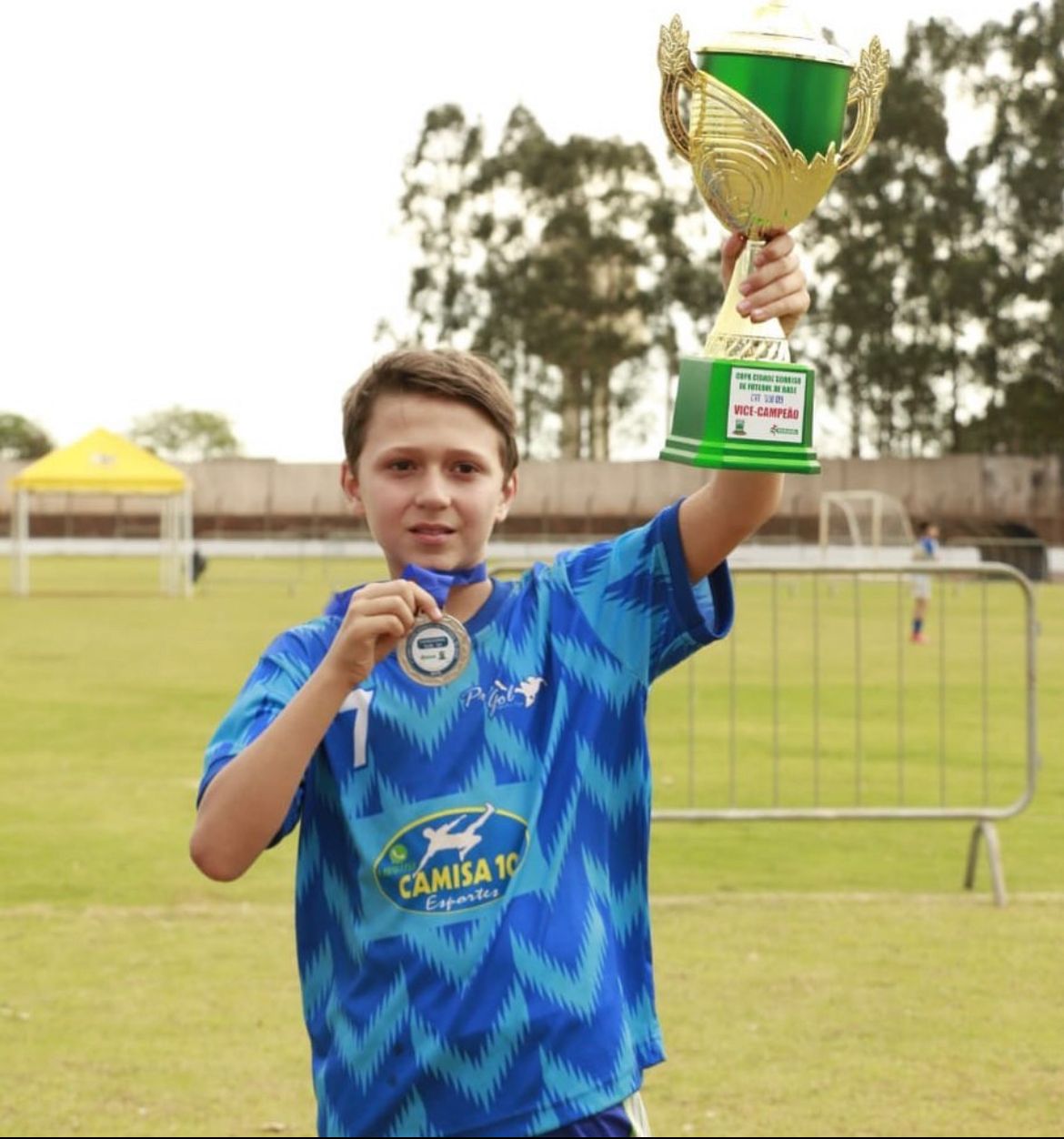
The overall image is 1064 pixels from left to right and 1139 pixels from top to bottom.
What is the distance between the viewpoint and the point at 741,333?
2.08 m

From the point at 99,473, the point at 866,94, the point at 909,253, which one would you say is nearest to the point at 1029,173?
the point at 909,253

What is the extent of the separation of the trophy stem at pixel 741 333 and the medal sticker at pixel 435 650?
403 millimetres

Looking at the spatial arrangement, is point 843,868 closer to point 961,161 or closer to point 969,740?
point 969,740

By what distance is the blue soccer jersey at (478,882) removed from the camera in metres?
1.95

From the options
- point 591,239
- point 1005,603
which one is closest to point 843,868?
point 1005,603

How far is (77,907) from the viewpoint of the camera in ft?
21.0

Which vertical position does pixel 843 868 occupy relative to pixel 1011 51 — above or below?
below

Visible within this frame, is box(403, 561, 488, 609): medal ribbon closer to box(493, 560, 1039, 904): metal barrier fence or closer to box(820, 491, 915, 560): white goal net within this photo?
box(493, 560, 1039, 904): metal barrier fence

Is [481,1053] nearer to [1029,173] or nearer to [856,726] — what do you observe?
[856,726]

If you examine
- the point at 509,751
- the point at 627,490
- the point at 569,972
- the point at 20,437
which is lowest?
the point at 569,972

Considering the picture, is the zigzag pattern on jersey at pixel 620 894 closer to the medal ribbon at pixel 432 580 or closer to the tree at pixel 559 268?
the medal ribbon at pixel 432 580

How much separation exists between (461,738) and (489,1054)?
12.1 inches

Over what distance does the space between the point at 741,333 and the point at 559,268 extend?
49.3 meters

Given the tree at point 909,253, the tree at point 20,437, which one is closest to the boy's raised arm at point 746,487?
the tree at point 909,253
